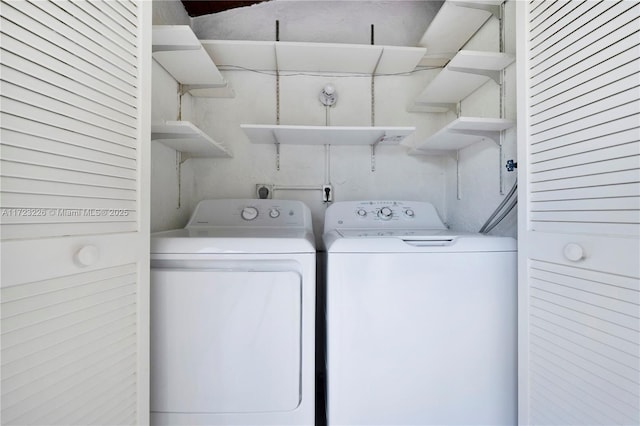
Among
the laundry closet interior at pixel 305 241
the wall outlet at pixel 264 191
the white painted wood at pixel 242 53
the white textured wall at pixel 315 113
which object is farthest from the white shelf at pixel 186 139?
the white painted wood at pixel 242 53

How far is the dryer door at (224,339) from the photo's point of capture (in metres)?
1.11

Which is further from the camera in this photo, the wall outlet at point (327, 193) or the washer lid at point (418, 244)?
the wall outlet at point (327, 193)

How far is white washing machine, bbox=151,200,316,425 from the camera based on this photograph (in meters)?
1.11

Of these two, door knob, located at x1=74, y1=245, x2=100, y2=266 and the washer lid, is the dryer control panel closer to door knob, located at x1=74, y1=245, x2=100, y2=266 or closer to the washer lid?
the washer lid

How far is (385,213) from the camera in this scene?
181 centimetres

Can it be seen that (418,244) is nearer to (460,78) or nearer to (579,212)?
(579,212)

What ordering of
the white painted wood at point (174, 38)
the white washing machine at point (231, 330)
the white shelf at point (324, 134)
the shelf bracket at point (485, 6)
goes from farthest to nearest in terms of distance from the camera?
the white shelf at point (324, 134) → the shelf bracket at point (485, 6) → the white painted wood at point (174, 38) → the white washing machine at point (231, 330)

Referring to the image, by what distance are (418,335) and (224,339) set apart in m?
0.74

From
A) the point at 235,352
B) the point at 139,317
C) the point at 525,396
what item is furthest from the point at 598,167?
the point at 139,317

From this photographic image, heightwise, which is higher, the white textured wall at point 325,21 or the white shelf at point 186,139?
the white textured wall at point 325,21

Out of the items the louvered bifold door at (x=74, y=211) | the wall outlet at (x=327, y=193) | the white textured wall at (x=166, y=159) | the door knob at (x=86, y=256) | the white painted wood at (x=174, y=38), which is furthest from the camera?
the wall outlet at (x=327, y=193)

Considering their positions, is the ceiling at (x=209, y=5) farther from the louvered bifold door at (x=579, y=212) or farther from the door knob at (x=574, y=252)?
the door knob at (x=574, y=252)

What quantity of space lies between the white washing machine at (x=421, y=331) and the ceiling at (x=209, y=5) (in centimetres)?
193

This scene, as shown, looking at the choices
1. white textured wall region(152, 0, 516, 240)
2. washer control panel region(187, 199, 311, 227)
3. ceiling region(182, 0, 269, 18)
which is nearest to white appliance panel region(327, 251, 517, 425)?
washer control panel region(187, 199, 311, 227)
